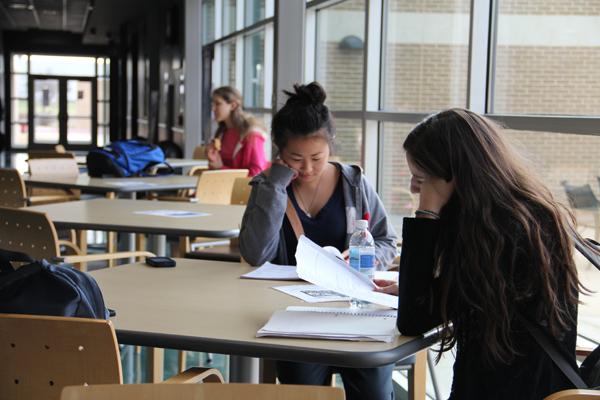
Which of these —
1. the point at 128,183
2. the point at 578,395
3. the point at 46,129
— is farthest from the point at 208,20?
the point at 46,129

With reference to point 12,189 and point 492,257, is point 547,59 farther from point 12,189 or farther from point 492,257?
point 12,189

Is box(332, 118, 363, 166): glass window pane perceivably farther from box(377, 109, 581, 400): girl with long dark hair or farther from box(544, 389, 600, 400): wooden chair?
box(544, 389, 600, 400): wooden chair

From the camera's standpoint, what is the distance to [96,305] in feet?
6.22

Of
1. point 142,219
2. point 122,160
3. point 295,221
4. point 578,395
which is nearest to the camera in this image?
point 578,395

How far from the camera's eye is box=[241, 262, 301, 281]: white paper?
2.66 meters

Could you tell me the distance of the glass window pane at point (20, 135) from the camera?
2716 cm

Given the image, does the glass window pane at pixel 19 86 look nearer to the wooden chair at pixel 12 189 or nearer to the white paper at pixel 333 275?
the wooden chair at pixel 12 189

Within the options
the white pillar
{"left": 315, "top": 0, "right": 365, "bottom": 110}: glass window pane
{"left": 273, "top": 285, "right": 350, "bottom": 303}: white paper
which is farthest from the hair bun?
the white pillar

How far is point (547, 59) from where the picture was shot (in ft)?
12.2

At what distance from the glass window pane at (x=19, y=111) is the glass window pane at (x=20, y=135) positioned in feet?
0.56

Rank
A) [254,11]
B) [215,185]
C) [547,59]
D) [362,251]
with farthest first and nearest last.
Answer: [254,11]
[215,185]
[547,59]
[362,251]

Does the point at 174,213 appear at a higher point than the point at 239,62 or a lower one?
lower

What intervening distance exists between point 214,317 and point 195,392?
33.6 inches

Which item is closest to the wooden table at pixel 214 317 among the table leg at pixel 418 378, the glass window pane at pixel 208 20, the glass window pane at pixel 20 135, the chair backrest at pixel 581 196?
the table leg at pixel 418 378
